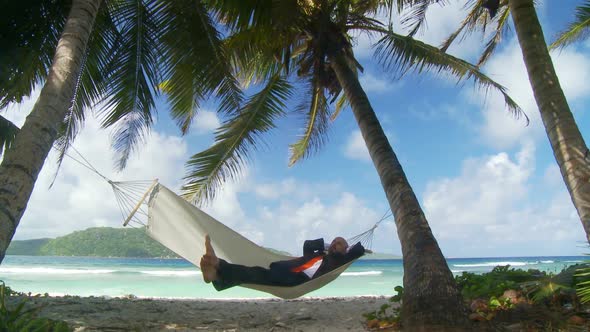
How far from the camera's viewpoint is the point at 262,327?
321 cm

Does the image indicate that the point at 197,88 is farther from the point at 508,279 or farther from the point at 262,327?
the point at 508,279

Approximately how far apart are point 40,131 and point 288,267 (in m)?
2.11

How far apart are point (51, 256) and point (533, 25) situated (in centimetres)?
3941

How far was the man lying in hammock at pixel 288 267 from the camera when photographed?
322cm

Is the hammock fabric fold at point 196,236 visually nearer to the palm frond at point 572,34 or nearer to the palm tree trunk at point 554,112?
the palm tree trunk at point 554,112

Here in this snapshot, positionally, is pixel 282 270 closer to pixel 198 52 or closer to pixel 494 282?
pixel 494 282

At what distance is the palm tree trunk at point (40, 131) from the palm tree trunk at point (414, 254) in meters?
2.02

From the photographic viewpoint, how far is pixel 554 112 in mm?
2652

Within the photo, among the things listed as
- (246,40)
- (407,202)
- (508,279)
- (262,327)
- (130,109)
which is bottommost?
(262,327)

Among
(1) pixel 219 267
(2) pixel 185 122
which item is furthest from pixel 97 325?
(2) pixel 185 122

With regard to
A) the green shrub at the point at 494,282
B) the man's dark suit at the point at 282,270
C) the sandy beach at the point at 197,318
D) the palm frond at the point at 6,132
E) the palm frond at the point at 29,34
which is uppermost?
the palm frond at the point at 29,34

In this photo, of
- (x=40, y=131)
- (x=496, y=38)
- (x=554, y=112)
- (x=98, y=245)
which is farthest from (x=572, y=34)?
(x=98, y=245)

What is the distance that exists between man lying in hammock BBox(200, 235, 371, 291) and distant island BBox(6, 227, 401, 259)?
27314mm

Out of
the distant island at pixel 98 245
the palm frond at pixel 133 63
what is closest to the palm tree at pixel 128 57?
the palm frond at pixel 133 63
